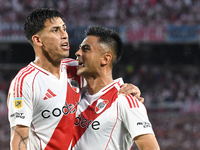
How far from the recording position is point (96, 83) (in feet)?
10.8

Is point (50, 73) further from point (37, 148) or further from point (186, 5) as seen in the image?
point (186, 5)

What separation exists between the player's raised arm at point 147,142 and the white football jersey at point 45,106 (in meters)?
0.70

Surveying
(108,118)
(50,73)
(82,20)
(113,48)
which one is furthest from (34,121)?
(82,20)

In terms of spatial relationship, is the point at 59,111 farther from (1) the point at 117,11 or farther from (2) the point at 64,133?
(1) the point at 117,11

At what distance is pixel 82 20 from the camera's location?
1628 cm

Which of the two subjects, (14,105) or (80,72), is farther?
(80,72)

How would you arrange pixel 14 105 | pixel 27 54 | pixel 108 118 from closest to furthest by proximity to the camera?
pixel 14 105, pixel 108 118, pixel 27 54

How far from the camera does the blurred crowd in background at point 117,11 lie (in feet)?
52.9

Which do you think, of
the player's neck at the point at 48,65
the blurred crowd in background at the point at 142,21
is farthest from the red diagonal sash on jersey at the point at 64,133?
the blurred crowd in background at the point at 142,21

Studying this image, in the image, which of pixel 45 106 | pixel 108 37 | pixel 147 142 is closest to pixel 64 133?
pixel 45 106

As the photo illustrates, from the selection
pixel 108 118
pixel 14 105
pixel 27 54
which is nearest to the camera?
pixel 14 105

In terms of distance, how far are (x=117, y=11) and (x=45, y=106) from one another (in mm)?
14102

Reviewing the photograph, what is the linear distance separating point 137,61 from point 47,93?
48.0ft

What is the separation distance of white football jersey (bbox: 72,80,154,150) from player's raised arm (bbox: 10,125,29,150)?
22.5 inches
